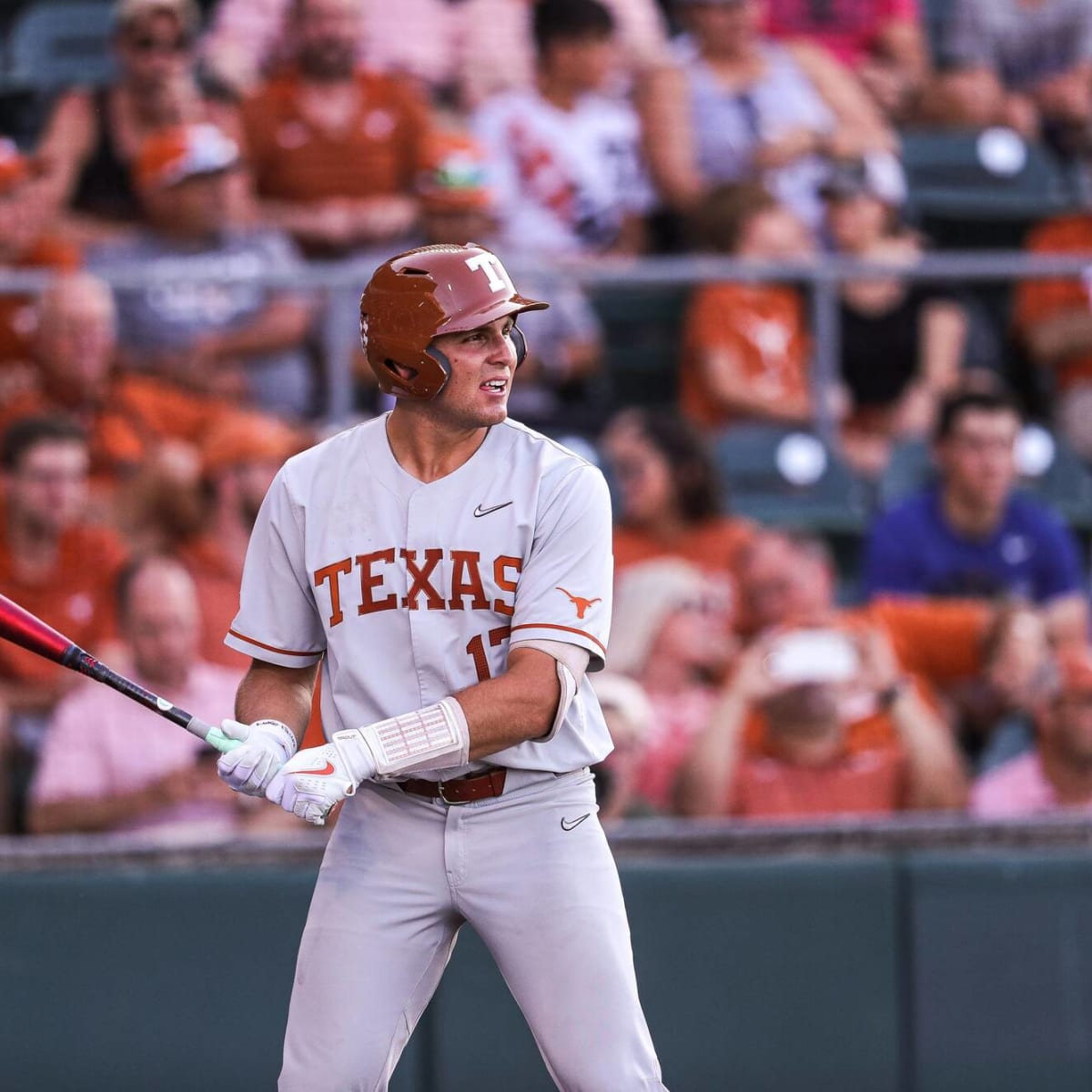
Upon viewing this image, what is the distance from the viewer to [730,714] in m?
5.14

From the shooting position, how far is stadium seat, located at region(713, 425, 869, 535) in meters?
6.14

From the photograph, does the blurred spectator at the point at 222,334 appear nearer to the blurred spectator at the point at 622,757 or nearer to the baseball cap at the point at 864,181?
the blurred spectator at the point at 622,757

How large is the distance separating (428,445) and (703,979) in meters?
1.86

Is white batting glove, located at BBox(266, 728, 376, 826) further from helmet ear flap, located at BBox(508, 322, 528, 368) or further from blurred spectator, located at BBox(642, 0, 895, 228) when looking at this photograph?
blurred spectator, located at BBox(642, 0, 895, 228)

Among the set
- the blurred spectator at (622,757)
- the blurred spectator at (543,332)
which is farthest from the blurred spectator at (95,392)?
the blurred spectator at (622,757)

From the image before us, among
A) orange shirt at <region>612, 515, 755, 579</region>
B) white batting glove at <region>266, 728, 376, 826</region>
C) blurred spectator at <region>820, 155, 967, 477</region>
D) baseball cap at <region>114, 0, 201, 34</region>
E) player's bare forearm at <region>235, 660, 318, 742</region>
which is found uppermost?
baseball cap at <region>114, 0, 201, 34</region>

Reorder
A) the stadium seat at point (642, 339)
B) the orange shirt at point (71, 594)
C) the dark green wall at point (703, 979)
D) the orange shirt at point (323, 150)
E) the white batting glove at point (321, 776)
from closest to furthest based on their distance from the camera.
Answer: the white batting glove at point (321, 776), the dark green wall at point (703, 979), the orange shirt at point (71, 594), the stadium seat at point (642, 339), the orange shirt at point (323, 150)

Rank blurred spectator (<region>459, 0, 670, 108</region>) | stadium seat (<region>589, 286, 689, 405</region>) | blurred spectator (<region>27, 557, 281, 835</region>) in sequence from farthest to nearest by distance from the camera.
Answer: blurred spectator (<region>459, 0, 670, 108</region>) < stadium seat (<region>589, 286, 689, 405</region>) < blurred spectator (<region>27, 557, 281, 835</region>)

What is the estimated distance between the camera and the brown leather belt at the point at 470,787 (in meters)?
3.19

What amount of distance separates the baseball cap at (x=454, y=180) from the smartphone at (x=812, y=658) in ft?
6.83

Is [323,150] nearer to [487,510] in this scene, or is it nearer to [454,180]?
[454,180]

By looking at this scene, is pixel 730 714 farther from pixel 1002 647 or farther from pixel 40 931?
pixel 40 931

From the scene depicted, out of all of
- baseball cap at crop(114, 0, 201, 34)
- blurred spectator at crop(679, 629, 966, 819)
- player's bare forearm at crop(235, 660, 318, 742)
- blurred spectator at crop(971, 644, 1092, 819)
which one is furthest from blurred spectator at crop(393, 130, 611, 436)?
player's bare forearm at crop(235, 660, 318, 742)

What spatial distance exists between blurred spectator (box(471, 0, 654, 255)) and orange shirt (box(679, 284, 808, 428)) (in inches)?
29.0
